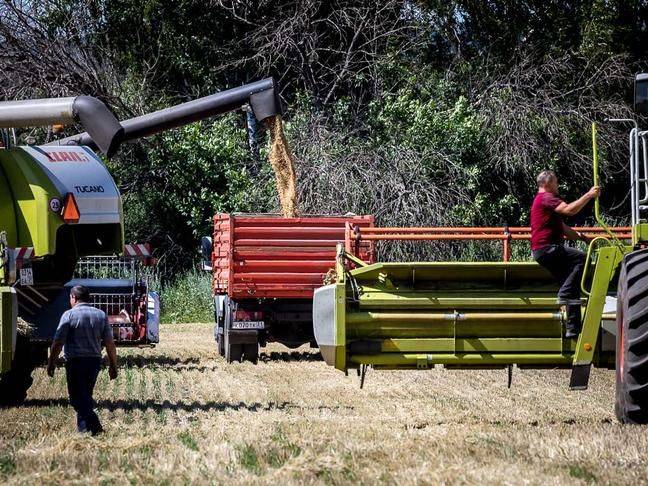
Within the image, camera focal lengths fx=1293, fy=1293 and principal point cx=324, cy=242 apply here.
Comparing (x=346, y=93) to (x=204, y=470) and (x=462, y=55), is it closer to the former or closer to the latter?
(x=462, y=55)

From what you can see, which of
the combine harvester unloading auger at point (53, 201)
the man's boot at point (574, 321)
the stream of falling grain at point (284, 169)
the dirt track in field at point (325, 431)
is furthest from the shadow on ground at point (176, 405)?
the stream of falling grain at point (284, 169)

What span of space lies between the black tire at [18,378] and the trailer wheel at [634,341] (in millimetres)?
6626

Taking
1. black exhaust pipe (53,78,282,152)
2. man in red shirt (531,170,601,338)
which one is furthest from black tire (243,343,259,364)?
man in red shirt (531,170,601,338)

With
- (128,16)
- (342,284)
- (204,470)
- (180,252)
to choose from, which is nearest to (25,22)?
(128,16)

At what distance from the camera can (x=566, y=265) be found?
34.2 ft

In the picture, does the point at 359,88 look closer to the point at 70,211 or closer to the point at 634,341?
the point at 70,211

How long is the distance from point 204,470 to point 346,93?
72.0ft

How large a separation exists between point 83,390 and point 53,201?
12.2 feet

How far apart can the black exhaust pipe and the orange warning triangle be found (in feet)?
6.19

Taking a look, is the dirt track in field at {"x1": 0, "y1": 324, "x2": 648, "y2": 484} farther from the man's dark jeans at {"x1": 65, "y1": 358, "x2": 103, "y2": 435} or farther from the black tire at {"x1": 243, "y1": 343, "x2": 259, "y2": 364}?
the black tire at {"x1": 243, "y1": 343, "x2": 259, "y2": 364}

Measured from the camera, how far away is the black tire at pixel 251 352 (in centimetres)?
1802

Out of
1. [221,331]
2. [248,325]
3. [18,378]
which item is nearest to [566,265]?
[18,378]

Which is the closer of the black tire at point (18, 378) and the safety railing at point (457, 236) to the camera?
the safety railing at point (457, 236)

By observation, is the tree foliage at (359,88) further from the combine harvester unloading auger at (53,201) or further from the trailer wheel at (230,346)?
the combine harvester unloading auger at (53,201)
